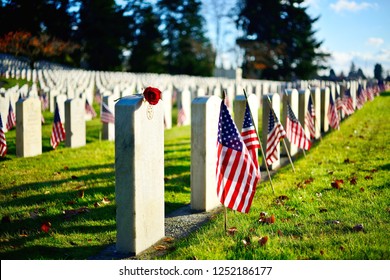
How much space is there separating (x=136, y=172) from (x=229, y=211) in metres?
1.89

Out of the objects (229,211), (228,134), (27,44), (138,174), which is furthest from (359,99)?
(27,44)

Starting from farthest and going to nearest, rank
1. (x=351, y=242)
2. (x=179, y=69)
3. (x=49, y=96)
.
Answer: (x=179, y=69), (x=49, y=96), (x=351, y=242)

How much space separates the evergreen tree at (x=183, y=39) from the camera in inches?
2130

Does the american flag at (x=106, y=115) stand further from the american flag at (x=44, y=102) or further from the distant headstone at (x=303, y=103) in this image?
the american flag at (x=44, y=102)

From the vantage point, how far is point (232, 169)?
15.2 feet

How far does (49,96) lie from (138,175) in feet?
45.9

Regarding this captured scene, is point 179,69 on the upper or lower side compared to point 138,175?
upper

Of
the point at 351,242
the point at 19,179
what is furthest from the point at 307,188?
the point at 19,179

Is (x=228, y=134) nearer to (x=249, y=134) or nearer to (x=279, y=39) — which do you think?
(x=249, y=134)

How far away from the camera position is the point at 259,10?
5062cm

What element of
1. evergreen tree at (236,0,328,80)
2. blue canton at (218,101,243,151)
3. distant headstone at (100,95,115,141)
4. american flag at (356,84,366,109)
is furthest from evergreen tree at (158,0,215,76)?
blue canton at (218,101,243,151)

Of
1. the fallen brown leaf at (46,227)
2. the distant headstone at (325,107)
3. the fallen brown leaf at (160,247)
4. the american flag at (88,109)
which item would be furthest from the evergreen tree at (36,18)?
the fallen brown leaf at (160,247)

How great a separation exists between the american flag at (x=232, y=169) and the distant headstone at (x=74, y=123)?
260 inches

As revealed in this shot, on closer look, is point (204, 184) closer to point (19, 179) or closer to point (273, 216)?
point (273, 216)
